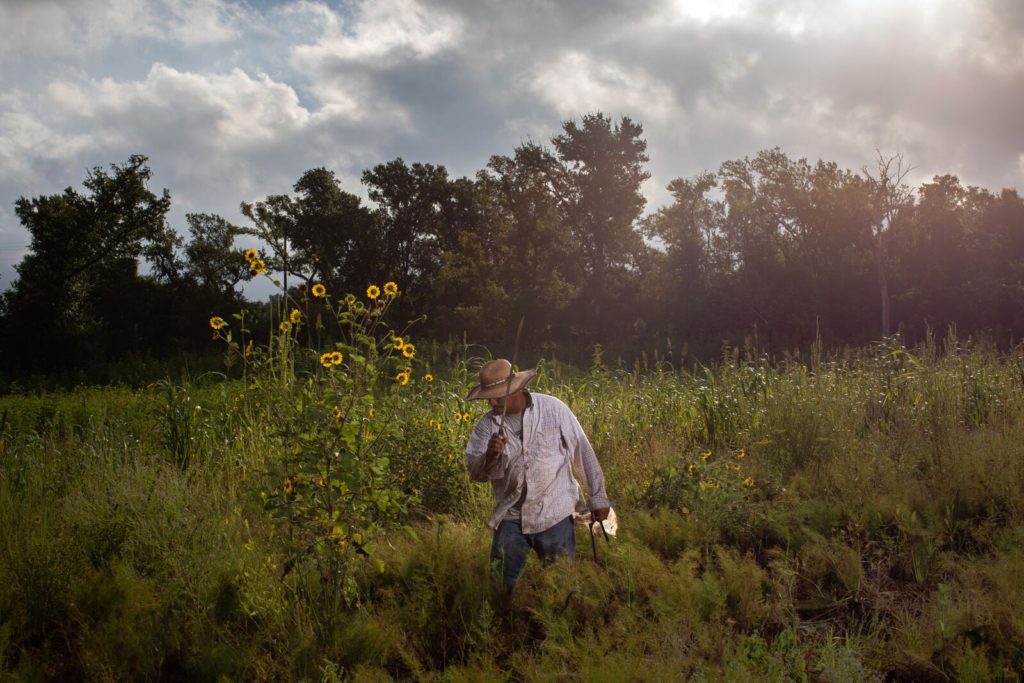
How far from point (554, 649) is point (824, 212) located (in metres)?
32.6

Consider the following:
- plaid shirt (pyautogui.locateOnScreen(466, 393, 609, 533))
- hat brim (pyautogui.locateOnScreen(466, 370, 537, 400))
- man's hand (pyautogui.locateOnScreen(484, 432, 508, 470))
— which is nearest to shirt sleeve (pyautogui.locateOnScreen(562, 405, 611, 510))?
plaid shirt (pyautogui.locateOnScreen(466, 393, 609, 533))

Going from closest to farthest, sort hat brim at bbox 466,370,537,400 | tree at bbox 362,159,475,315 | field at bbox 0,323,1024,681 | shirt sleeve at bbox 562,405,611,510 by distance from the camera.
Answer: field at bbox 0,323,1024,681 → hat brim at bbox 466,370,537,400 → shirt sleeve at bbox 562,405,611,510 → tree at bbox 362,159,475,315

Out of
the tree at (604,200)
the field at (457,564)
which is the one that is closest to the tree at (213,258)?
the tree at (604,200)

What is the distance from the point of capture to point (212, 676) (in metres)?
3.53

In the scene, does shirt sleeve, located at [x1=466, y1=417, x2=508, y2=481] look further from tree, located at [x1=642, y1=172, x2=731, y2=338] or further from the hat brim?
tree, located at [x1=642, y1=172, x2=731, y2=338]

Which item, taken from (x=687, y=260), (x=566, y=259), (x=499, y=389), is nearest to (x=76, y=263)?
(x=566, y=259)

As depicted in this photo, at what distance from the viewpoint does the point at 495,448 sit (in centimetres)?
381

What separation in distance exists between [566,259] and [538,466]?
86.3 feet

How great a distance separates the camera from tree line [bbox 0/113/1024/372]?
91.1ft

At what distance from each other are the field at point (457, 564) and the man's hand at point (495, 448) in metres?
0.48

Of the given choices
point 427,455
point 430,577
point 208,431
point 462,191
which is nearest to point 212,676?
point 430,577

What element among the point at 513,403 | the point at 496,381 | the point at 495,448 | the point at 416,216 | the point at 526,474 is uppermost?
the point at 416,216

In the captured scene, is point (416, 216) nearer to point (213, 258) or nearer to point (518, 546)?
point (213, 258)

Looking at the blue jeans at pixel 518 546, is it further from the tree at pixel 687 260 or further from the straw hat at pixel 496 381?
the tree at pixel 687 260
